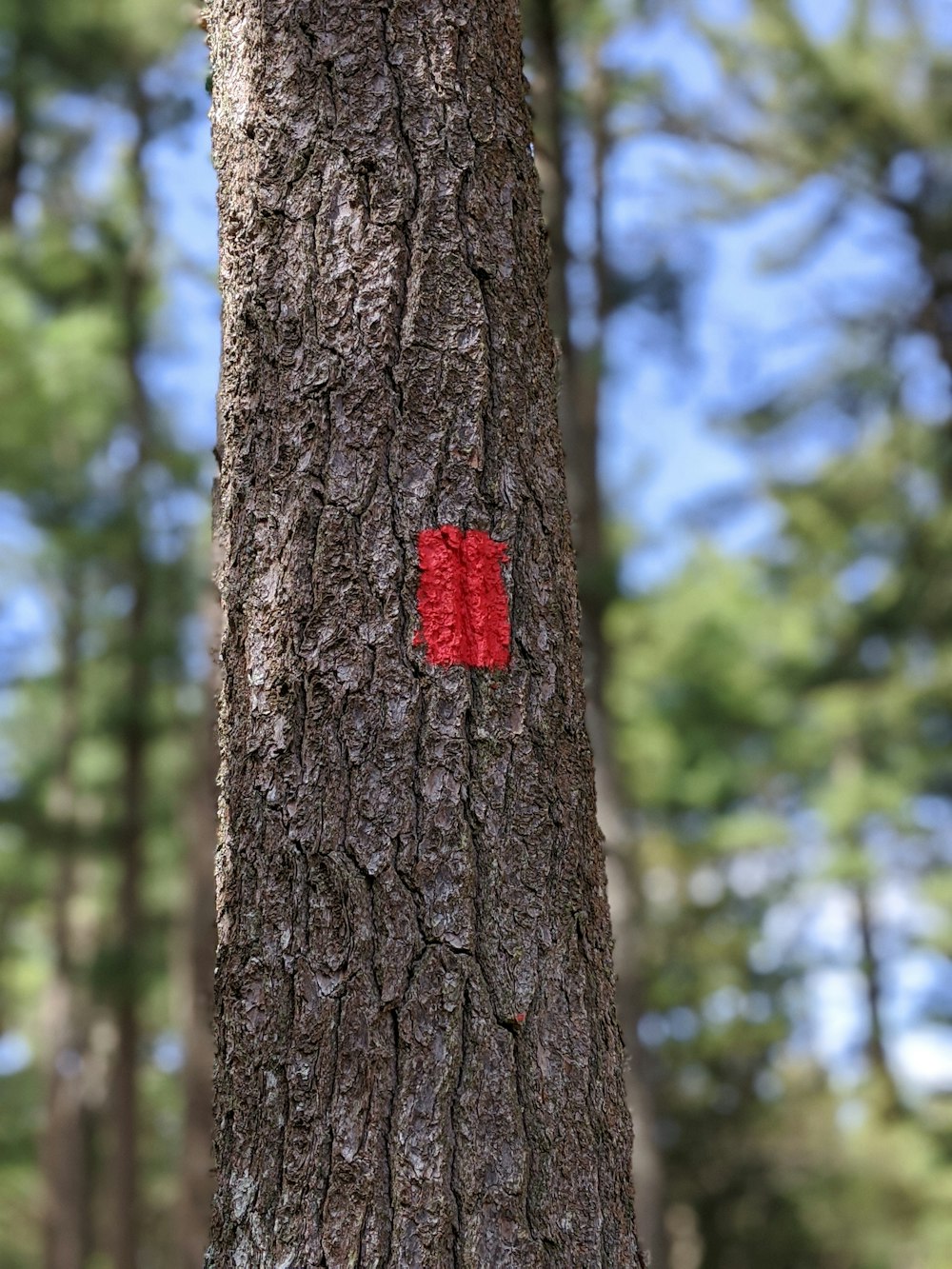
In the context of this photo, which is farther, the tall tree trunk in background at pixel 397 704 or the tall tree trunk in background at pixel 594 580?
the tall tree trunk in background at pixel 594 580

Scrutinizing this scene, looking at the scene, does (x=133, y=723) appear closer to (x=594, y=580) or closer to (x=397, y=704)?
(x=594, y=580)

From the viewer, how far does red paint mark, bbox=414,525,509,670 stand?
4.67ft

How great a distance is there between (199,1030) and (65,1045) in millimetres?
5623

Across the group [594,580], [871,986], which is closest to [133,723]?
[594,580]

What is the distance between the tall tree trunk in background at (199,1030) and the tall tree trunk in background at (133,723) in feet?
3.87

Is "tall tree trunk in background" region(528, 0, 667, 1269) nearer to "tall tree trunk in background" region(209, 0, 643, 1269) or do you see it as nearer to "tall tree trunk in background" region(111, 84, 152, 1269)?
"tall tree trunk in background" region(209, 0, 643, 1269)

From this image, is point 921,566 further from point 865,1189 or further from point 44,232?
point 44,232

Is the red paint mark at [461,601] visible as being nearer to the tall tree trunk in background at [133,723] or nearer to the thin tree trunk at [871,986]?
the tall tree trunk in background at [133,723]

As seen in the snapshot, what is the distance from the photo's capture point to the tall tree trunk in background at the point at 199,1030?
30.5 feet

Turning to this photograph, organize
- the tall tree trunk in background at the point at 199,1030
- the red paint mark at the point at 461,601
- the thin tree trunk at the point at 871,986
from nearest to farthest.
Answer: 1. the red paint mark at the point at 461,601
2. the tall tree trunk in background at the point at 199,1030
3. the thin tree trunk at the point at 871,986

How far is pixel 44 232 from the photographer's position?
11797 millimetres

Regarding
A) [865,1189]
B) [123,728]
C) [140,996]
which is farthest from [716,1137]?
[123,728]

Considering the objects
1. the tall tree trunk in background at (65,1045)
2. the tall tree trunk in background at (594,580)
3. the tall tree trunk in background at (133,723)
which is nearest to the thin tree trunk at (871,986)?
the tall tree trunk in background at (133,723)

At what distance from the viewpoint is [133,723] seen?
12.3 metres
